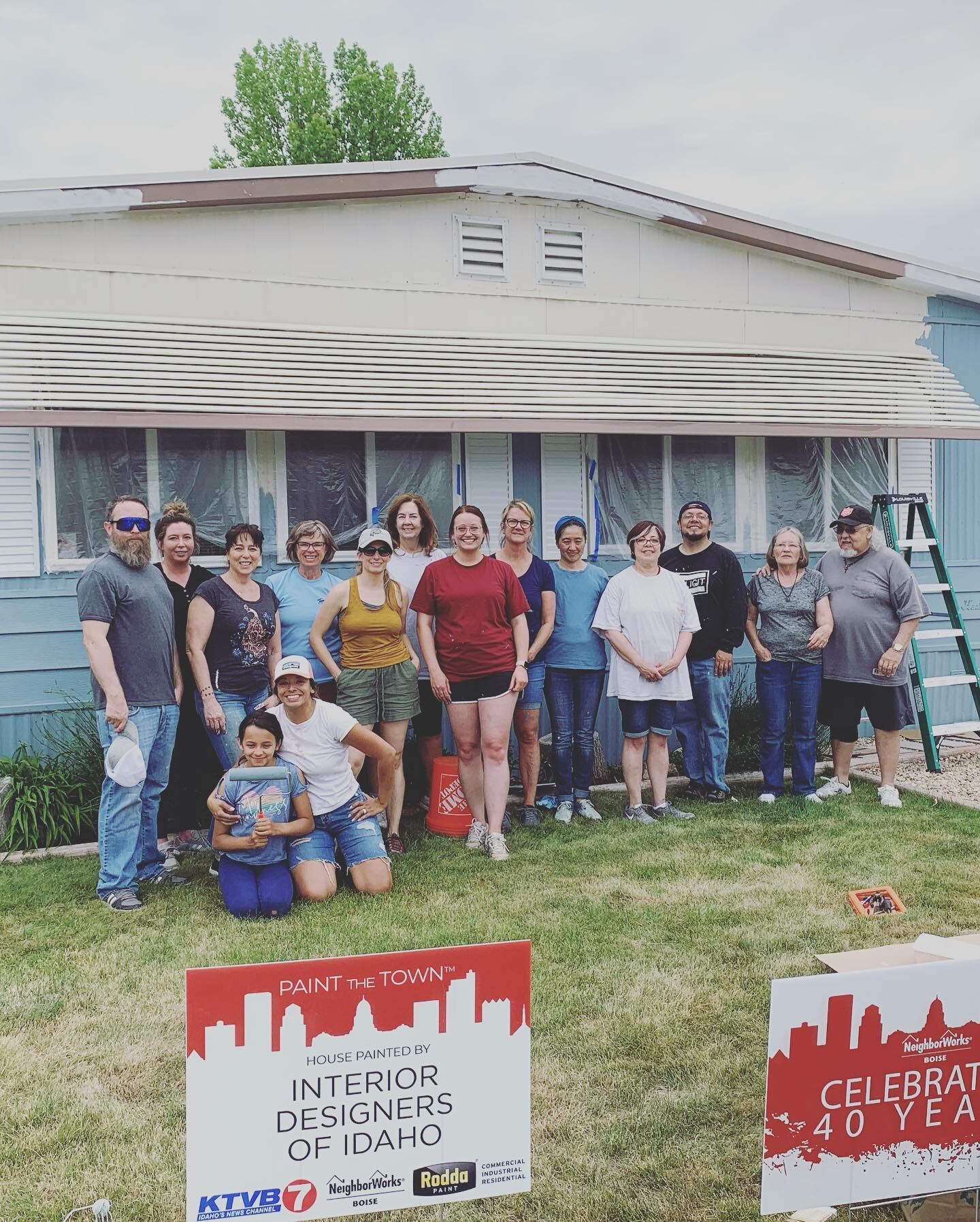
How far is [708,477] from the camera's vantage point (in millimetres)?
8508

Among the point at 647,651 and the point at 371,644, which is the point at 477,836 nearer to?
the point at 371,644

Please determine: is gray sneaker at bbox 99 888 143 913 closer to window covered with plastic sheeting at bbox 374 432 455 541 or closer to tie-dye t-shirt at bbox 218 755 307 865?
tie-dye t-shirt at bbox 218 755 307 865

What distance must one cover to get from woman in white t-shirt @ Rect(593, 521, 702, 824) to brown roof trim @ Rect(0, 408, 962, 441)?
133cm

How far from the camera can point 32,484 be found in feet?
22.2

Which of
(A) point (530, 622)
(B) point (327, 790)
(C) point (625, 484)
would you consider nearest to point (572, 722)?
(A) point (530, 622)

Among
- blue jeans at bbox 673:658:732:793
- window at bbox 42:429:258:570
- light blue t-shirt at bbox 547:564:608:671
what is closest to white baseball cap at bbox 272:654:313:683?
light blue t-shirt at bbox 547:564:608:671

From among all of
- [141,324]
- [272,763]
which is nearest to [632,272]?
[141,324]

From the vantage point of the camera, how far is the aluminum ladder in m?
7.80

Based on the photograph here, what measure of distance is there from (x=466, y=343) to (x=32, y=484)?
3.14 metres

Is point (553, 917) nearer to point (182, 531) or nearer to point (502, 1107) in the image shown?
point (502, 1107)

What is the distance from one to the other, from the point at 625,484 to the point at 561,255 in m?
1.84

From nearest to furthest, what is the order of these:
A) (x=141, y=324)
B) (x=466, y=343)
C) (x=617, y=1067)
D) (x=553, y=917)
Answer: (x=617, y=1067) → (x=553, y=917) → (x=141, y=324) → (x=466, y=343)

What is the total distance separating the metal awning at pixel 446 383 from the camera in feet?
21.1

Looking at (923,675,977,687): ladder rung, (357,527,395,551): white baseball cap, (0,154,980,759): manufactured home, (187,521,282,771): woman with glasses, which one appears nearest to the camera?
(187,521,282,771): woman with glasses
